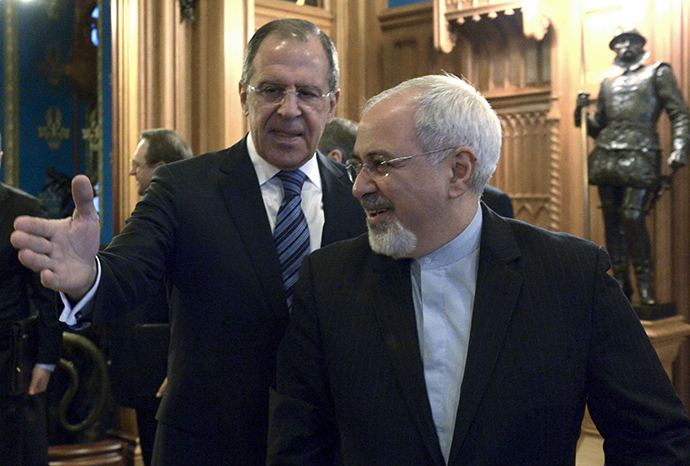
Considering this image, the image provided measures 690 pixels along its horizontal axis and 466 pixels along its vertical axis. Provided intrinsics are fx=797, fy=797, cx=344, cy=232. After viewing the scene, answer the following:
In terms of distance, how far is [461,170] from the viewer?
63.4 inches

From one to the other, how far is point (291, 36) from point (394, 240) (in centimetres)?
62

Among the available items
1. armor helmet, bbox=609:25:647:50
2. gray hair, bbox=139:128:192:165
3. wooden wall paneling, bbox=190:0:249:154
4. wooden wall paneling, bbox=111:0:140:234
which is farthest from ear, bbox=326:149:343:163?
armor helmet, bbox=609:25:647:50

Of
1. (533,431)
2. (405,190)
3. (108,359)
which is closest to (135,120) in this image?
(108,359)

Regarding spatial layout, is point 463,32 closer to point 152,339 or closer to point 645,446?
point 152,339

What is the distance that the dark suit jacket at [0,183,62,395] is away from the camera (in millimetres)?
3186

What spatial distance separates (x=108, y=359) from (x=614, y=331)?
346 cm

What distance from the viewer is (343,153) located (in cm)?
334

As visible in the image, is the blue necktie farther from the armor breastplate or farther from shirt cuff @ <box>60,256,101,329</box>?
the armor breastplate

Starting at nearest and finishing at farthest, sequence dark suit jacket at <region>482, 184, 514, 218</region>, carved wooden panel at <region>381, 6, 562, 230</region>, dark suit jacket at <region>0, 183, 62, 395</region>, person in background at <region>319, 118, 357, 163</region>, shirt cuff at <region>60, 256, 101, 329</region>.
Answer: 1. shirt cuff at <region>60, 256, 101, 329</region>
2. dark suit jacket at <region>482, 184, 514, 218</region>
3. dark suit jacket at <region>0, 183, 62, 395</region>
4. person in background at <region>319, 118, 357, 163</region>
5. carved wooden panel at <region>381, 6, 562, 230</region>

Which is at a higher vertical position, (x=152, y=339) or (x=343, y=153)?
(x=343, y=153)

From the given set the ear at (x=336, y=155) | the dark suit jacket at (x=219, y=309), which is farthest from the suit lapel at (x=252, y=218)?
the ear at (x=336, y=155)

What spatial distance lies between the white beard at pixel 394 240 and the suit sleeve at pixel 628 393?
37cm

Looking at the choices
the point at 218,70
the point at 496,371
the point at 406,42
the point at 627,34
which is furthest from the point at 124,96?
the point at 496,371

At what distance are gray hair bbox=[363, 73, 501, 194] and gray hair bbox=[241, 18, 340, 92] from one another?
0.35 m
